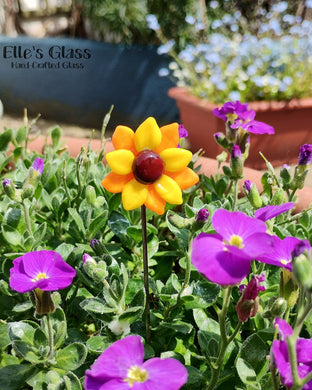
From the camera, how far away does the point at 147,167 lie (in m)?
0.46

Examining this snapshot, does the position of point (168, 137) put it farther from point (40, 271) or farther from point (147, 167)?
point (40, 271)

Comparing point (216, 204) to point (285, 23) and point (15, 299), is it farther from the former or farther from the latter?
point (285, 23)

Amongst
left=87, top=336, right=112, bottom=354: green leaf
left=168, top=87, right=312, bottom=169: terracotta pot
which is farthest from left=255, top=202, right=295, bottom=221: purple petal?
left=168, top=87, right=312, bottom=169: terracotta pot

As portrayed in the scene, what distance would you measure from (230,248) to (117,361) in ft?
0.42

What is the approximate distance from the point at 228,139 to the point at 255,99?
1.44 metres

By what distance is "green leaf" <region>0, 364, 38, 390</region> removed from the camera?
→ 0.54 metres

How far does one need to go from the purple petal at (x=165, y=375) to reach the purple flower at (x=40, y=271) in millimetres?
133

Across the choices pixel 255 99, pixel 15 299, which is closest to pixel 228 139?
pixel 15 299

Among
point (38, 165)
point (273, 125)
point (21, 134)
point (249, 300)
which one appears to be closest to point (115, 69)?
point (273, 125)

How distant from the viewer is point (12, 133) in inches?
38.7

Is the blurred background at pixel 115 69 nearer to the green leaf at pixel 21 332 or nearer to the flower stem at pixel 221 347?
the green leaf at pixel 21 332

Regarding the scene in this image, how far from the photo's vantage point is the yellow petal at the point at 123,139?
18.8 inches

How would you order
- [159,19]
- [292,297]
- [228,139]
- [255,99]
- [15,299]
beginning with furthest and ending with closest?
[159,19] < [255,99] < [228,139] < [15,299] < [292,297]

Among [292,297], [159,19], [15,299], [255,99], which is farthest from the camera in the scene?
[159,19]
